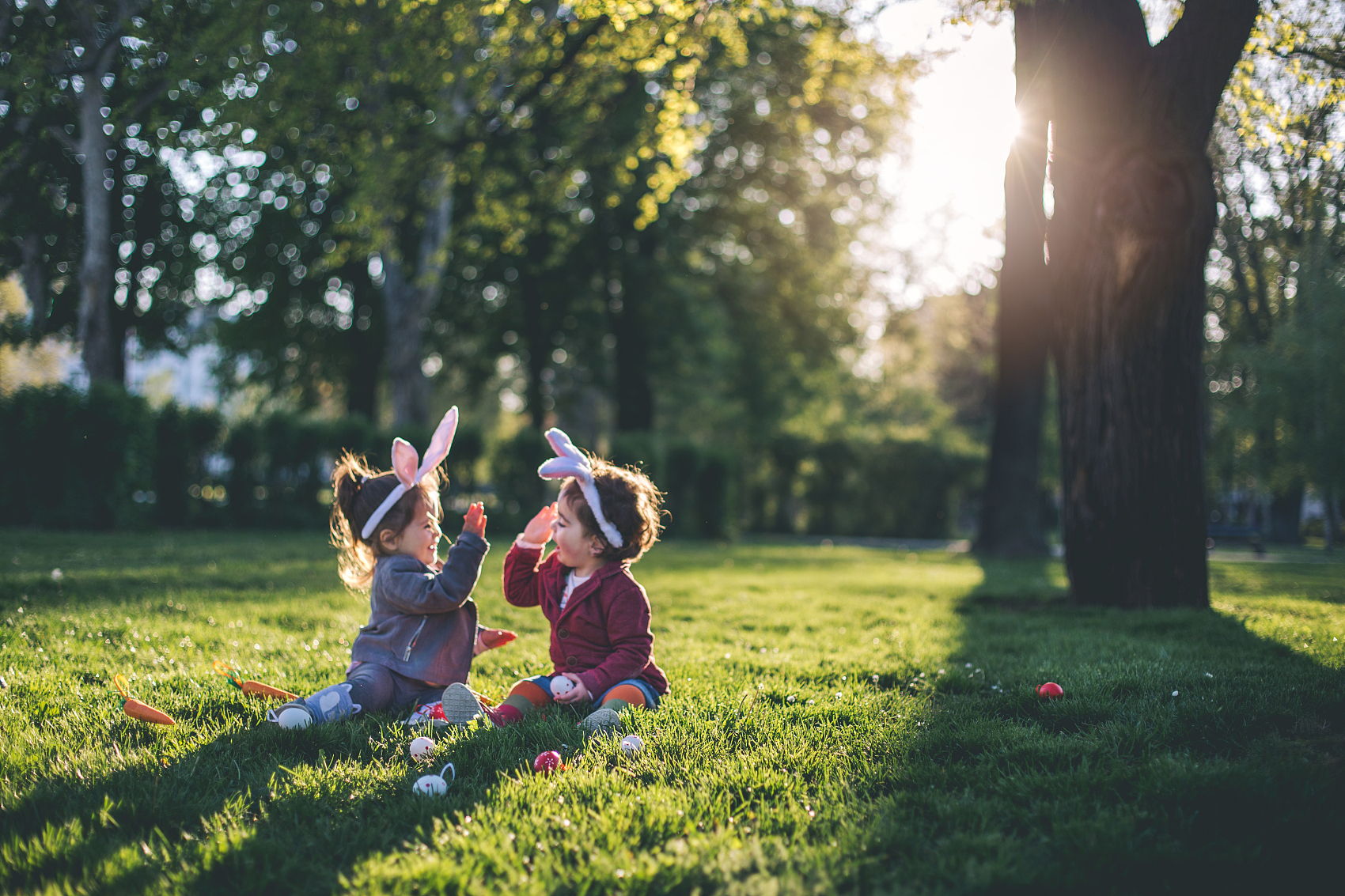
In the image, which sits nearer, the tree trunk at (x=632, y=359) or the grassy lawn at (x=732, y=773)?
the grassy lawn at (x=732, y=773)

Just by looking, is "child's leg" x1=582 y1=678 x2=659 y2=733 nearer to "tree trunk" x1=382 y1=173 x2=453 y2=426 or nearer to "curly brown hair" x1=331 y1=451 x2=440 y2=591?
"curly brown hair" x1=331 y1=451 x2=440 y2=591

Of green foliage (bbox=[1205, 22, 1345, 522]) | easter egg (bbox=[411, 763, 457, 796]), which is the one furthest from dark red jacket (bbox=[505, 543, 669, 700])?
green foliage (bbox=[1205, 22, 1345, 522])

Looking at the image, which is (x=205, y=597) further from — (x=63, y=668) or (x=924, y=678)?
(x=924, y=678)

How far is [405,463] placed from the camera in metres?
3.64

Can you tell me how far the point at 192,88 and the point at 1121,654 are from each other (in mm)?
17111

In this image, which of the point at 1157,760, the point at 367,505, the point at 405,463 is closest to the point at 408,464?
the point at 405,463

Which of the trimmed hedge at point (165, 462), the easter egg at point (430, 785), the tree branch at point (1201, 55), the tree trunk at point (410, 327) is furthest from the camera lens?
the tree trunk at point (410, 327)

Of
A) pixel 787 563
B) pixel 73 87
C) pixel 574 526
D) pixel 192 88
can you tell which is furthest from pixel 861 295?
pixel 574 526

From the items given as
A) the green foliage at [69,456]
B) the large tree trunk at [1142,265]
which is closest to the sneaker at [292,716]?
the large tree trunk at [1142,265]

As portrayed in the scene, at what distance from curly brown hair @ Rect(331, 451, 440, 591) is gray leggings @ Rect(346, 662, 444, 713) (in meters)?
0.47

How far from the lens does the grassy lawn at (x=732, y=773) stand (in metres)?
2.19

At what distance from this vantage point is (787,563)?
1244cm

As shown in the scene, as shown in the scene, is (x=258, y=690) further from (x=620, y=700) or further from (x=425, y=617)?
(x=620, y=700)

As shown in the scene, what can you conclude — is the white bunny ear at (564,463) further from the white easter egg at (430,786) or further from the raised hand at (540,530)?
the white easter egg at (430,786)
